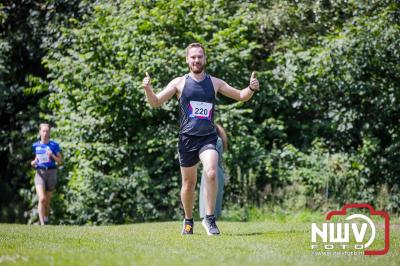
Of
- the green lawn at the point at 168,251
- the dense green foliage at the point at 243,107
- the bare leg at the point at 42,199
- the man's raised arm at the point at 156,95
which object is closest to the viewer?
the green lawn at the point at 168,251

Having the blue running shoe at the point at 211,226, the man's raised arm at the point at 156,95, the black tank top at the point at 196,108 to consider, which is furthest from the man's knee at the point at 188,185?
the man's raised arm at the point at 156,95

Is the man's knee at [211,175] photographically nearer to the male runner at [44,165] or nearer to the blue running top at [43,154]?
the male runner at [44,165]

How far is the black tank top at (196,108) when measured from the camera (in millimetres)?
7289

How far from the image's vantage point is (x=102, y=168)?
14156 millimetres

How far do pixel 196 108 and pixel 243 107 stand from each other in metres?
7.02

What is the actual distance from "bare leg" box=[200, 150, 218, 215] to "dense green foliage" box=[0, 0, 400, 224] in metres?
5.88

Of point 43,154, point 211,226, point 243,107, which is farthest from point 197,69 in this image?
point 243,107

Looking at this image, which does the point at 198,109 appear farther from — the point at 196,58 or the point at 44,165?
the point at 44,165

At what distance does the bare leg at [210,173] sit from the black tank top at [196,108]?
0.27m

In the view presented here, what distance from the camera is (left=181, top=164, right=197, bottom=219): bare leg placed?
24.4 feet

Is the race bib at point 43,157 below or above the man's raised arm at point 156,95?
below

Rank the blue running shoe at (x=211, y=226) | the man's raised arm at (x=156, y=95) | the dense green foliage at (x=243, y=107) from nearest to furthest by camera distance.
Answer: the man's raised arm at (x=156, y=95)
the blue running shoe at (x=211, y=226)
the dense green foliage at (x=243, y=107)

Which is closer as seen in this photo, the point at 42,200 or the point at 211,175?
the point at 211,175

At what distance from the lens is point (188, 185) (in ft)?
24.6
